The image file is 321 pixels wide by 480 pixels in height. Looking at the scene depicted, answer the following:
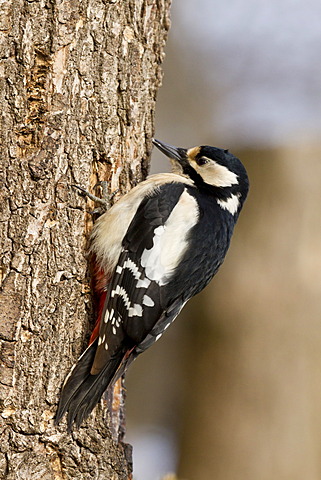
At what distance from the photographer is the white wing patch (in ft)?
8.16

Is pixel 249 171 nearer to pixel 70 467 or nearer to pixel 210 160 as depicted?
pixel 210 160

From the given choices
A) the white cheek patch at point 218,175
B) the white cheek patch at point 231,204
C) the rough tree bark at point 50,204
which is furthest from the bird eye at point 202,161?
the rough tree bark at point 50,204

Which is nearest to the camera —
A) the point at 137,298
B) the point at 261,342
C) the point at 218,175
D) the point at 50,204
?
the point at 50,204

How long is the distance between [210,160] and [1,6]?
106 cm

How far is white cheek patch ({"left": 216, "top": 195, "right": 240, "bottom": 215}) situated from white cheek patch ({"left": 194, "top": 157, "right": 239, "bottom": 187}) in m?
0.06

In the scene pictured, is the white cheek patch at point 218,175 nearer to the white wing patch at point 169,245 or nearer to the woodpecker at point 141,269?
the woodpecker at point 141,269

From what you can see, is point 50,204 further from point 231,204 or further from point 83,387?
point 231,204

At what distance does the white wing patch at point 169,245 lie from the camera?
8.16 feet

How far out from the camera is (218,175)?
2881mm

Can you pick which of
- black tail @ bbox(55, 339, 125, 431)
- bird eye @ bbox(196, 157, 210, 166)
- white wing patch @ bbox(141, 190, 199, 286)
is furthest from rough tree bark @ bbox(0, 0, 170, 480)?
bird eye @ bbox(196, 157, 210, 166)

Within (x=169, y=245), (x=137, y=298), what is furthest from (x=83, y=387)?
(x=169, y=245)

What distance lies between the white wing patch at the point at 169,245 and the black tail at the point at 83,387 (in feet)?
1.10

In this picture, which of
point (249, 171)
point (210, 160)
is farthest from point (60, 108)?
point (249, 171)

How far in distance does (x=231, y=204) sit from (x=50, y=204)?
90 centimetres
